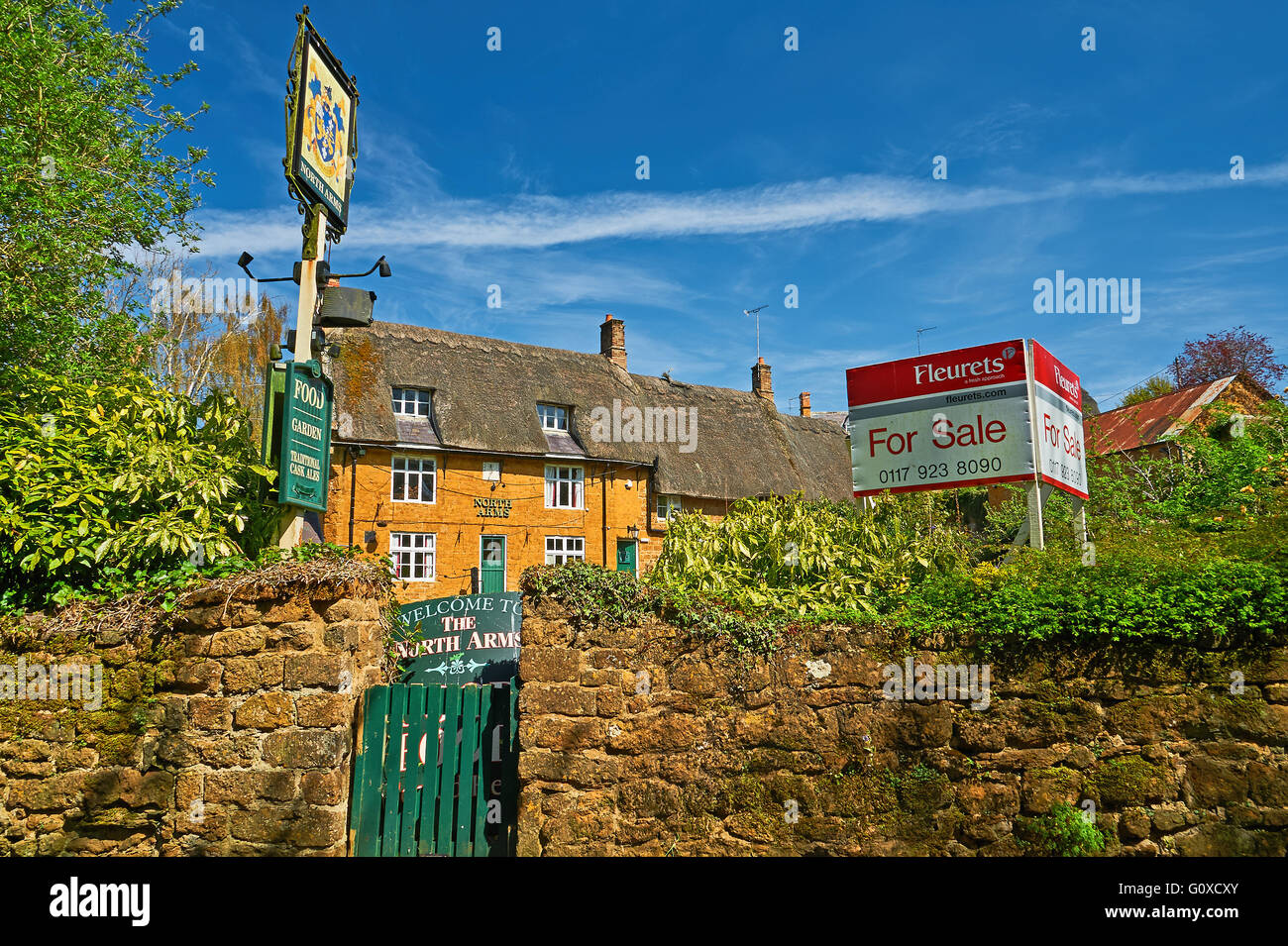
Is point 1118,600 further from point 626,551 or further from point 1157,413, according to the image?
point 626,551

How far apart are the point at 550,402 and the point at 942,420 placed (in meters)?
19.6

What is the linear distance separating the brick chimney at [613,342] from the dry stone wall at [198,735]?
24180 millimetres

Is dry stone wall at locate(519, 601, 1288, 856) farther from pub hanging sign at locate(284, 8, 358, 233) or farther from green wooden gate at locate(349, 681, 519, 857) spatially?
pub hanging sign at locate(284, 8, 358, 233)

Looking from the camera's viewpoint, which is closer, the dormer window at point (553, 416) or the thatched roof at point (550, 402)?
the thatched roof at point (550, 402)

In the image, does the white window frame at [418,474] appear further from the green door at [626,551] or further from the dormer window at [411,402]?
the green door at [626,551]

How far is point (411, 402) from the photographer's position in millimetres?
23359

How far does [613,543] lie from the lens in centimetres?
2478

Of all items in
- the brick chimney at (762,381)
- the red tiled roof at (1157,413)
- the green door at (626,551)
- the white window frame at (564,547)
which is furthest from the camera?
the brick chimney at (762,381)

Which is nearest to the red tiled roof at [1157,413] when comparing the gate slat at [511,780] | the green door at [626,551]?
the green door at [626,551]

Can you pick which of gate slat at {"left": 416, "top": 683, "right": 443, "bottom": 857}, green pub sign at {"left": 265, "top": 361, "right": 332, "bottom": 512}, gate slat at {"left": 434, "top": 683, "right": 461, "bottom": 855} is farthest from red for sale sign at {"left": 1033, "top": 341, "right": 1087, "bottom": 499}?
green pub sign at {"left": 265, "top": 361, "right": 332, "bottom": 512}

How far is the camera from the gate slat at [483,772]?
507 cm

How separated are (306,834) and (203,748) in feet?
2.85
